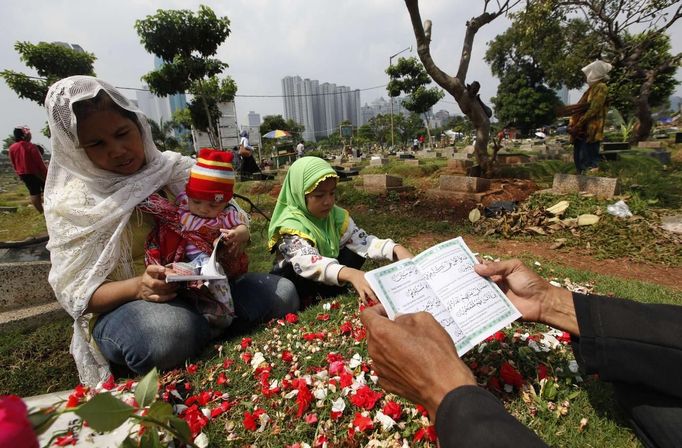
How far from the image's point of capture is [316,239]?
262 centimetres

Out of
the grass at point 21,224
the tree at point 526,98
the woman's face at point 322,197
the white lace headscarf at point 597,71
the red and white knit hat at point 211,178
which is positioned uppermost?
the tree at point 526,98

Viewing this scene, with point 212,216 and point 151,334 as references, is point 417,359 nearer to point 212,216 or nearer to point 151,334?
point 151,334

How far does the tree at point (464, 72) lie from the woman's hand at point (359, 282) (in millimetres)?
5740

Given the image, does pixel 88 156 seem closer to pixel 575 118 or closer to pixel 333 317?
pixel 333 317

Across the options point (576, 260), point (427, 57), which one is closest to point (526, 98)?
point (427, 57)

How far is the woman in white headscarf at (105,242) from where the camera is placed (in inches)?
72.7

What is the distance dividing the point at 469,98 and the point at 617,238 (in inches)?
156

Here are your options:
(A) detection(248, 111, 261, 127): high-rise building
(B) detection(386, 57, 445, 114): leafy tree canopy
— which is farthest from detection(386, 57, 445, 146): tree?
(A) detection(248, 111, 261, 127): high-rise building

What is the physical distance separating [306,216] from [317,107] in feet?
333

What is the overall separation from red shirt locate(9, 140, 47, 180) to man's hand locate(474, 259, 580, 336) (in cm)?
819

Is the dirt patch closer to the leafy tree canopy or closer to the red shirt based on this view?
the red shirt

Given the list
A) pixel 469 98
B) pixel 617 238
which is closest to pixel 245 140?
pixel 469 98

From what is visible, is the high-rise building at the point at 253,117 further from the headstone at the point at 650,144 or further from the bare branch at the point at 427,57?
the bare branch at the point at 427,57

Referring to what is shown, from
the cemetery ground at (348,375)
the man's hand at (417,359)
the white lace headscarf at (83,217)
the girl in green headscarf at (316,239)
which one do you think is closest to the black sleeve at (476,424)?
the man's hand at (417,359)
